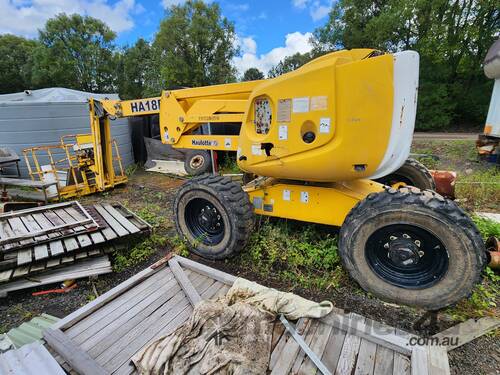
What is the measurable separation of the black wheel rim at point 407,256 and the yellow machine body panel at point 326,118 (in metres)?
0.64

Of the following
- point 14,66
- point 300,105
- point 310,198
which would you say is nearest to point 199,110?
point 300,105

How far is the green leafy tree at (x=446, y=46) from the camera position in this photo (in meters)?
18.4

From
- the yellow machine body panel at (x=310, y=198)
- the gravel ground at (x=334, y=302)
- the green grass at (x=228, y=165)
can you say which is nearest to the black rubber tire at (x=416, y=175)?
the yellow machine body panel at (x=310, y=198)

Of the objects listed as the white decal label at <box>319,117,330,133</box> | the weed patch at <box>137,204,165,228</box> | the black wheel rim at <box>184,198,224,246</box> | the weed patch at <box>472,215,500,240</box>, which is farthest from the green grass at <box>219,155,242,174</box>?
the weed patch at <box>472,215,500,240</box>

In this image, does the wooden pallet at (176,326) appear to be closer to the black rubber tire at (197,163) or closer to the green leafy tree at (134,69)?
the black rubber tire at (197,163)

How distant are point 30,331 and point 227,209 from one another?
2.13 m

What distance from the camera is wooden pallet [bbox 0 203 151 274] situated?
325 cm

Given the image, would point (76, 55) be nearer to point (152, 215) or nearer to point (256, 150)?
point (152, 215)

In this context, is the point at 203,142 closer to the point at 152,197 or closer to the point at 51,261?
the point at 51,261

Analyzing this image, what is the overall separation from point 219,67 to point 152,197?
2087 centimetres

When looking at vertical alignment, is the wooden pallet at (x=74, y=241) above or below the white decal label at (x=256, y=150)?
below

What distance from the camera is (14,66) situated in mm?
26375

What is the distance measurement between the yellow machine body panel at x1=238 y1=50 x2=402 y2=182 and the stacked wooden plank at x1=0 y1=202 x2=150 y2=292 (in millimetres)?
2331

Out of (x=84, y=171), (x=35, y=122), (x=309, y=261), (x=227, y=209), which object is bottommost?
(x=309, y=261)
